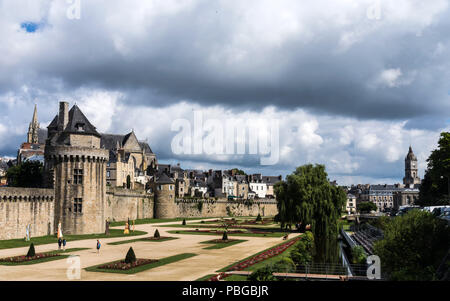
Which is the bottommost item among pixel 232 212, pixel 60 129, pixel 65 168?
pixel 232 212

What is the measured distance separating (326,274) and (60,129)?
4346 cm

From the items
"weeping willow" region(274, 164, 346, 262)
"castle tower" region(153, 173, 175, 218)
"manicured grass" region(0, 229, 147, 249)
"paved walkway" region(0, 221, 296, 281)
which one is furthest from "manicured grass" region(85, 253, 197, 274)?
"castle tower" region(153, 173, 175, 218)

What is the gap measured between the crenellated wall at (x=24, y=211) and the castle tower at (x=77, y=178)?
1.21m

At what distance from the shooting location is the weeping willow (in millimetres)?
41094

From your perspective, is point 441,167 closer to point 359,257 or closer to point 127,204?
point 359,257

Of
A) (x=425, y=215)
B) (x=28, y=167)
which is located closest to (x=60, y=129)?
(x=28, y=167)

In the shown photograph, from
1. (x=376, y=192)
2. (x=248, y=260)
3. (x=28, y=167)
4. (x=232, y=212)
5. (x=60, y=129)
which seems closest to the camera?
(x=248, y=260)

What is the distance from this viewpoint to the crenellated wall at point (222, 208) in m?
91.3

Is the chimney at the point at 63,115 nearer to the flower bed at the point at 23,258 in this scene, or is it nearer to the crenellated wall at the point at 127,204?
the crenellated wall at the point at 127,204

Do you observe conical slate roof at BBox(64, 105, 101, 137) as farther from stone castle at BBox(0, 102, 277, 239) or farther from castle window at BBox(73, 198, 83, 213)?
castle window at BBox(73, 198, 83, 213)

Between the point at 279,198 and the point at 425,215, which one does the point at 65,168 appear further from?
the point at 425,215

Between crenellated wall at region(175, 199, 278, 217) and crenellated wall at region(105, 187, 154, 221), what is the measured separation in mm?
10032

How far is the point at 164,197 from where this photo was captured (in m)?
83.1
